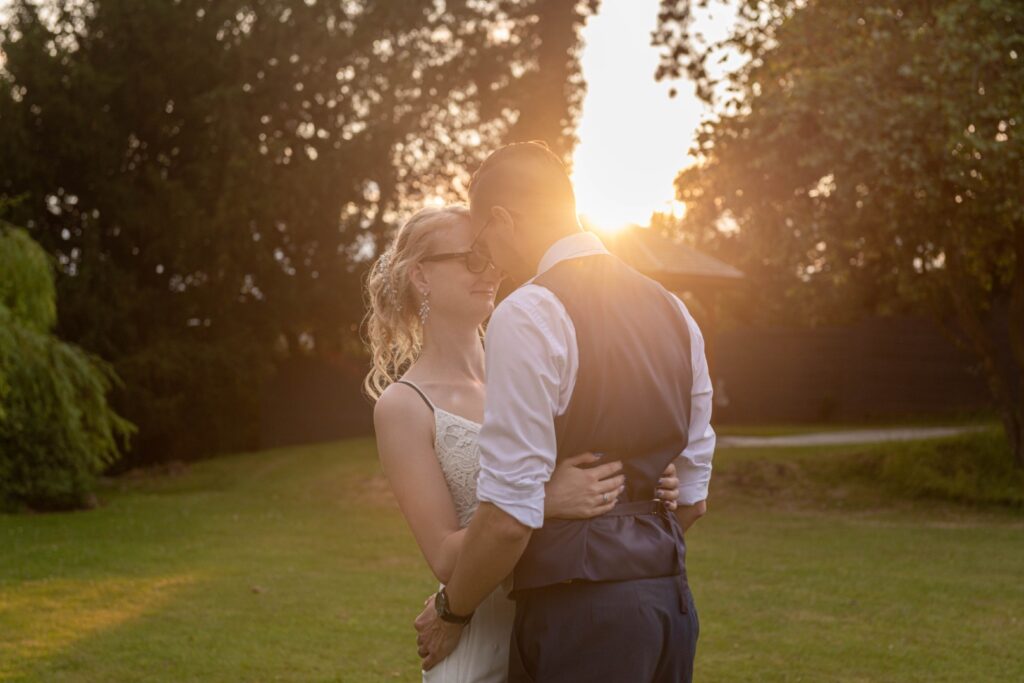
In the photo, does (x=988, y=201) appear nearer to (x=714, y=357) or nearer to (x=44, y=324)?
(x=44, y=324)

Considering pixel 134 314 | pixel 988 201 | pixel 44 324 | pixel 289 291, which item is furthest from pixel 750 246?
pixel 134 314

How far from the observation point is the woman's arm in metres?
2.81

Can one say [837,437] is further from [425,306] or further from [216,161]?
[425,306]

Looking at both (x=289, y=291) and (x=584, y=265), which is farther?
(x=289, y=291)

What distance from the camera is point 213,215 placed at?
24.2 meters

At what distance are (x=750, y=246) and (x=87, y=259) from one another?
43.9ft

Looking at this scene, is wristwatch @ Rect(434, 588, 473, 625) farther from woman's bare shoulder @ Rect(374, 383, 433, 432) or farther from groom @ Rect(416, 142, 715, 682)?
woman's bare shoulder @ Rect(374, 383, 433, 432)

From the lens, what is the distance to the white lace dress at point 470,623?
295cm

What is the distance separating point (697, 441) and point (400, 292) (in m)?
0.95

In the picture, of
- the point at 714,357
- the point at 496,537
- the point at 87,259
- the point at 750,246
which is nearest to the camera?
the point at 496,537

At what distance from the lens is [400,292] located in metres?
3.27

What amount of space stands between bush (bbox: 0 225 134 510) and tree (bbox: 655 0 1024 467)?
8699 millimetres

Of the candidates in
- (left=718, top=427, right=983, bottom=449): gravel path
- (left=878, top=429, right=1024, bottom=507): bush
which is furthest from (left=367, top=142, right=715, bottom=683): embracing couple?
(left=718, top=427, right=983, bottom=449): gravel path

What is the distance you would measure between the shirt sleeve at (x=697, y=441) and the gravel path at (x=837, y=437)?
1715 cm
